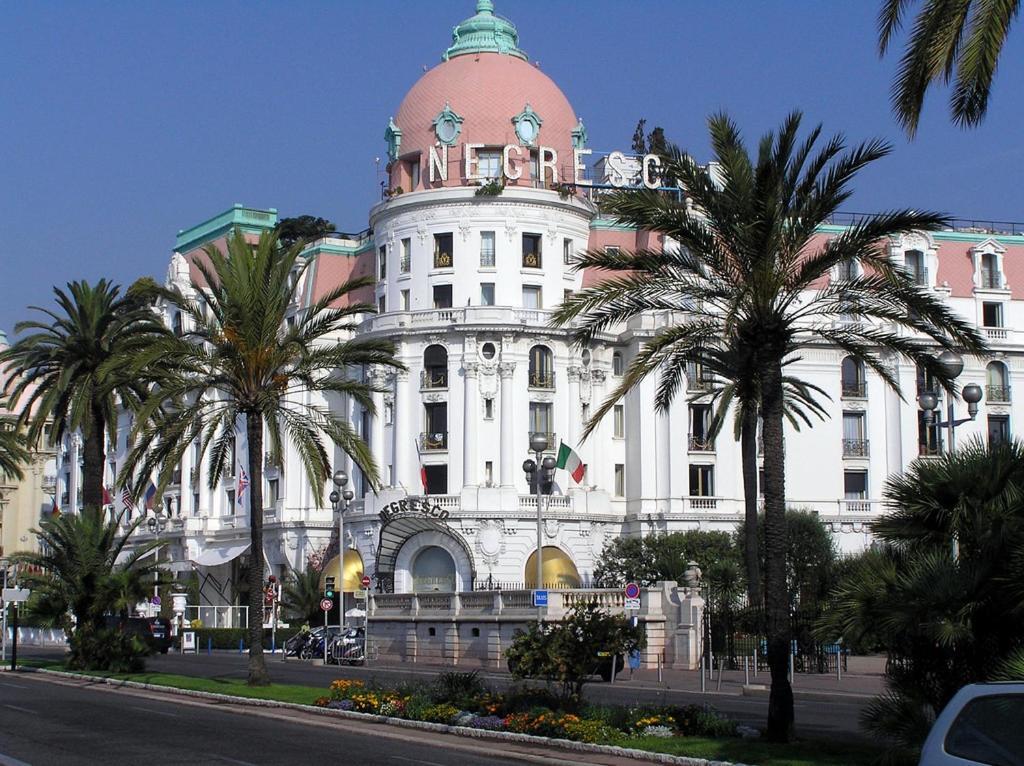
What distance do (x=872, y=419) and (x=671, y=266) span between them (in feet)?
180

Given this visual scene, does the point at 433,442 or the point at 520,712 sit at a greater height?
the point at 433,442

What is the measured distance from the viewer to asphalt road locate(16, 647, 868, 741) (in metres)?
26.5

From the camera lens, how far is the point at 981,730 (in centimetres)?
1082

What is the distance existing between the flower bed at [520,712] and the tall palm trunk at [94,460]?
22590mm

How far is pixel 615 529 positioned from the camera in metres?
74.9

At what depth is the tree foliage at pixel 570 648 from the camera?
25.1 metres

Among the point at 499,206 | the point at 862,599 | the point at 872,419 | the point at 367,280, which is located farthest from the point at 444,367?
the point at 862,599

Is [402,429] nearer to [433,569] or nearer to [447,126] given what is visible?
[433,569]

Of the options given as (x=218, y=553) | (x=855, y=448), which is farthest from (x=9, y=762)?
(x=218, y=553)

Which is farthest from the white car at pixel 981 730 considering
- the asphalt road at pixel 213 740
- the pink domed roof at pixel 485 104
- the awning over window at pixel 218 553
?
the awning over window at pixel 218 553

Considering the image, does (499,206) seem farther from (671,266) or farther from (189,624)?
(671,266)

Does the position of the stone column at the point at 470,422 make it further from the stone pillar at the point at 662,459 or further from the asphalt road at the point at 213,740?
the asphalt road at the point at 213,740

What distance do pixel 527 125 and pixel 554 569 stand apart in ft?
75.5

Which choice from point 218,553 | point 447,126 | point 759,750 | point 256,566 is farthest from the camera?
point 218,553
